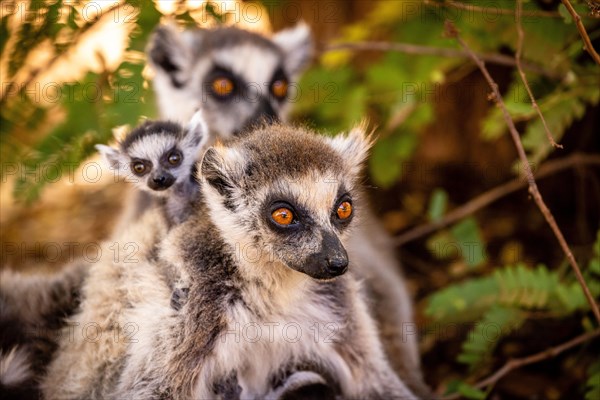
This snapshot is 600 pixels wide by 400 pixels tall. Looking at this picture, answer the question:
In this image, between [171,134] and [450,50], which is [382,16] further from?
[171,134]

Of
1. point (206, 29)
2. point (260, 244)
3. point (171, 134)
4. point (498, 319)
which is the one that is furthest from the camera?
point (206, 29)

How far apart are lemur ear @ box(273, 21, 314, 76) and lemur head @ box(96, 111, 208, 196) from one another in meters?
2.96

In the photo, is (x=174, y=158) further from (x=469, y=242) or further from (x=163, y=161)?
(x=469, y=242)

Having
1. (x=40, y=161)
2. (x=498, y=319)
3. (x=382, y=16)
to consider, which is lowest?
(x=498, y=319)

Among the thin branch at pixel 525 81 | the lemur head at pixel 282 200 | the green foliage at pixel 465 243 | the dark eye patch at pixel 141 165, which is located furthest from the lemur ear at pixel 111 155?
the green foliage at pixel 465 243

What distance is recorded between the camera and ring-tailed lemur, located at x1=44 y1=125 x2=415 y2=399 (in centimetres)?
408

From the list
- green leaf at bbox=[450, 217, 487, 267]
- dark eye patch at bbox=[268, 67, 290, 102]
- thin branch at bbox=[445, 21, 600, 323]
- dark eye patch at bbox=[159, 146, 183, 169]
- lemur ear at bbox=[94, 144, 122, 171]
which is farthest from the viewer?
dark eye patch at bbox=[268, 67, 290, 102]

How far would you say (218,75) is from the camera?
6.93 meters

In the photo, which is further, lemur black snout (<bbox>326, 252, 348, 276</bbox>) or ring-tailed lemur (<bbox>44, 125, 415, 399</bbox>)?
ring-tailed lemur (<bbox>44, 125, 415, 399</bbox>)

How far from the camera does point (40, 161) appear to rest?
5629mm

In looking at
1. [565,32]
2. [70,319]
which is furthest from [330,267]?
[565,32]

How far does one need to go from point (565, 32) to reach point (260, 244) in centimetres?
342

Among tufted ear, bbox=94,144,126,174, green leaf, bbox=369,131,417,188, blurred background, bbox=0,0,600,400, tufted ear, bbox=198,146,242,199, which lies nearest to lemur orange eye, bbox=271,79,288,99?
blurred background, bbox=0,0,600,400

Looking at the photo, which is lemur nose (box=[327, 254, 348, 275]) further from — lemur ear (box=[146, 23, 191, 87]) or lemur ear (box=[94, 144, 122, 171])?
lemur ear (box=[146, 23, 191, 87])
